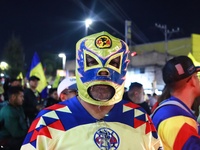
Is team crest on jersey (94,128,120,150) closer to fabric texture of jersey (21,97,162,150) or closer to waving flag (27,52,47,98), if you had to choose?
fabric texture of jersey (21,97,162,150)

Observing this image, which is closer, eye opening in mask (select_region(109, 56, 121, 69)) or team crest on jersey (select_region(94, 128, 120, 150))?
team crest on jersey (select_region(94, 128, 120, 150))

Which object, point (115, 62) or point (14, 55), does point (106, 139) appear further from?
point (14, 55)

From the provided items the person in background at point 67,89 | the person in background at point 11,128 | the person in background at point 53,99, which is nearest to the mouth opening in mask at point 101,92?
the person in background at point 67,89

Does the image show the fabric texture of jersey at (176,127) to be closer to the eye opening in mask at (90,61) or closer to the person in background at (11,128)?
the eye opening in mask at (90,61)

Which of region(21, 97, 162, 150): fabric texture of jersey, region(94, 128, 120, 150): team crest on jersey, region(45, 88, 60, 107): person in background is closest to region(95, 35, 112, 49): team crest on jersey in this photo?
region(21, 97, 162, 150): fabric texture of jersey

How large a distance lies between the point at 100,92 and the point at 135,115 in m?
0.30

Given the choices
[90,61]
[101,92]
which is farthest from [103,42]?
[101,92]

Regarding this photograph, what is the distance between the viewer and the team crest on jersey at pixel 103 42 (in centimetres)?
215

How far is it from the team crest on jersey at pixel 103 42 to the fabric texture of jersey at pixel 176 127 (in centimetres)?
88

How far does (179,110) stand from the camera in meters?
2.69

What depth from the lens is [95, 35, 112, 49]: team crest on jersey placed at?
84.7 inches

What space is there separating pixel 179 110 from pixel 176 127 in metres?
0.20

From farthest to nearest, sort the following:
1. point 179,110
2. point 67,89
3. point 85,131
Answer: point 67,89, point 179,110, point 85,131

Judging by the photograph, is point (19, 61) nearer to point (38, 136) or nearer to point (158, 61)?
point (158, 61)
